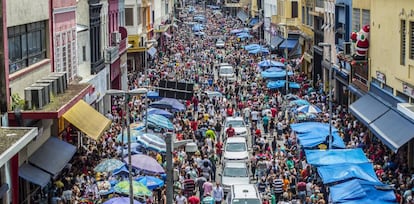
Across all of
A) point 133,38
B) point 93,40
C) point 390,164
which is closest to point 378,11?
point 390,164

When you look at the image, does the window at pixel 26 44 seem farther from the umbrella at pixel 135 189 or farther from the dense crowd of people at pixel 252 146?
the umbrella at pixel 135 189

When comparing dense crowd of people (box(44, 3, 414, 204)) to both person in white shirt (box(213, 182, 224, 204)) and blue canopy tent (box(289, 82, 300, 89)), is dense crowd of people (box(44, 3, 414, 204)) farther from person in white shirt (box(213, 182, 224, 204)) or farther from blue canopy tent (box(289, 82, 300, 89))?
blue canopy tent (box(289, 82, 300, 89))

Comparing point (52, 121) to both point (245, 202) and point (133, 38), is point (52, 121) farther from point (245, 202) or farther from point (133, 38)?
point (133, 38)

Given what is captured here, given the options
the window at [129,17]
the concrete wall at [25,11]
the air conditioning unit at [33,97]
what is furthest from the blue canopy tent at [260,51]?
the air conditioning unit at [33,97]

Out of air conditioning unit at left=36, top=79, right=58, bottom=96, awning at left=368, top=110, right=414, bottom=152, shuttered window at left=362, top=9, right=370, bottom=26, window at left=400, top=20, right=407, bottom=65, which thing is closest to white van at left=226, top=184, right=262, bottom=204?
awning at left=368, top=110, right=414, bottom=152

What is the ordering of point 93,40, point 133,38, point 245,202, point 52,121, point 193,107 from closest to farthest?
point 245,202 < point 52,121 < point 93,40 < point 193,107 < point 133,38

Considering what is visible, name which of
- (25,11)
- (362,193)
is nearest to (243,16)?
(25,11)
